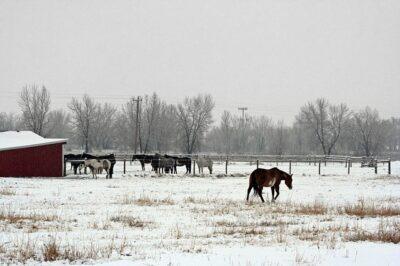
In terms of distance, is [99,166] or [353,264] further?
[99,166]

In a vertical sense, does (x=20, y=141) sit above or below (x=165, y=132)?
below

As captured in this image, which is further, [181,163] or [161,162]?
[181,163]

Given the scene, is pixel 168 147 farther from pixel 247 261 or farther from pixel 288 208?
pixel 247 261

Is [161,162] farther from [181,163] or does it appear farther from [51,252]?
[51,252]

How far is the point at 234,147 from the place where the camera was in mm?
115438

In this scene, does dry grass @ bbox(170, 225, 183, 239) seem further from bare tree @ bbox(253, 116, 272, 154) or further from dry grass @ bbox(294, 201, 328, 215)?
bare tree @ bbox(253, 116, 272, 154)

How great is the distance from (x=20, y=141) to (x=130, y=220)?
82.2 feet

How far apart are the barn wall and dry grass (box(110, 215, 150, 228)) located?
2180 centimetres

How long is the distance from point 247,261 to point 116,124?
96.0 meters

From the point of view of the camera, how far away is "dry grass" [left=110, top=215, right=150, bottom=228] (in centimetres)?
1155

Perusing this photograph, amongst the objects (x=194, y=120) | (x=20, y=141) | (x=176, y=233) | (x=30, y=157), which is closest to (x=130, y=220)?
(x=176, y=233)

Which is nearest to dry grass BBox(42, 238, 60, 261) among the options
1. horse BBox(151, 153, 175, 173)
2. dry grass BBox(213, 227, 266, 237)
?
dry grass BBox(213, 227, 266, 237)

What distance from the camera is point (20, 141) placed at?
113ft

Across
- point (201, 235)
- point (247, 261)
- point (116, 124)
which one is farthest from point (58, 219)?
point (116, 124)
